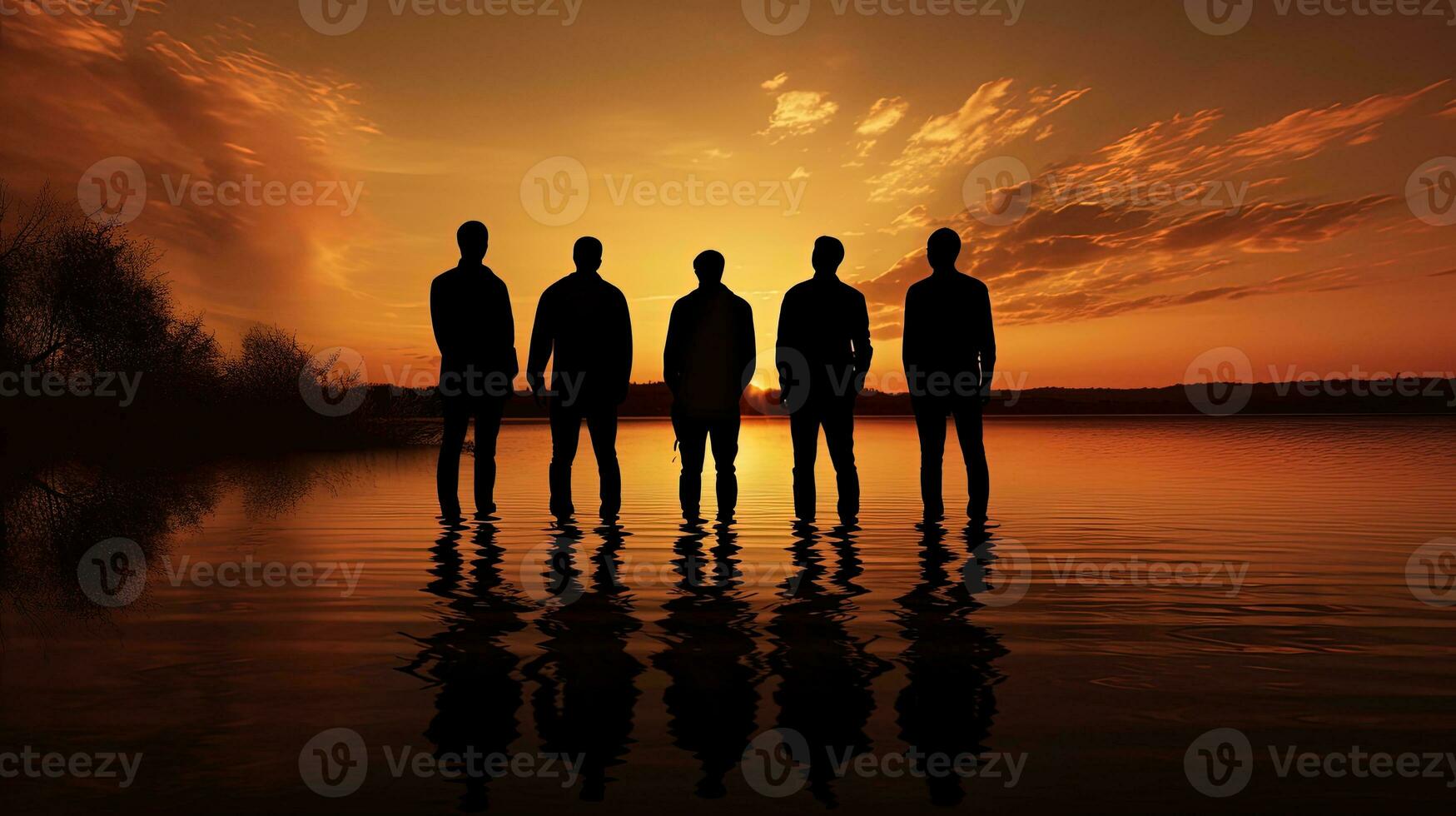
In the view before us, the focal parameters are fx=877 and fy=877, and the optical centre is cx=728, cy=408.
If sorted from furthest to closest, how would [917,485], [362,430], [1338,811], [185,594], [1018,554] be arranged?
[362,430]
[917,485]
[1018,554]
[185,594]
[1338,811]

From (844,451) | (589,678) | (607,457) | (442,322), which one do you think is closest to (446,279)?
(442,322)

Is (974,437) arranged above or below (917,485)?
above

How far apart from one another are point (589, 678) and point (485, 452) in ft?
23.5

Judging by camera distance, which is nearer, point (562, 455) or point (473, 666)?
point (473, 666)

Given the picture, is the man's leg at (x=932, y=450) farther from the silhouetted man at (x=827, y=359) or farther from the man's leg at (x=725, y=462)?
the man's leg at (x=725, y=462)

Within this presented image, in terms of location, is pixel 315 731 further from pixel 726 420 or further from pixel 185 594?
pixel 726 420

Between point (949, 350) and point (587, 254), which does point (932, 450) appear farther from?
point (587, 254)

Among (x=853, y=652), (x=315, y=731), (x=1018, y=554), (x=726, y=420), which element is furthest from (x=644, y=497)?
(x=315, y=731)

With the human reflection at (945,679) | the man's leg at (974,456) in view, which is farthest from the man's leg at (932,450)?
the human reflection at (945,679)

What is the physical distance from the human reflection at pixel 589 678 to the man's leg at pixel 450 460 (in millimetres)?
4562

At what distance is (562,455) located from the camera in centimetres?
1052

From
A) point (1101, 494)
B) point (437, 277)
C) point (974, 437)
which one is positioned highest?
point (437, 277)

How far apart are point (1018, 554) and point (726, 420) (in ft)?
12.0

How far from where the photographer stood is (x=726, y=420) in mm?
10273
